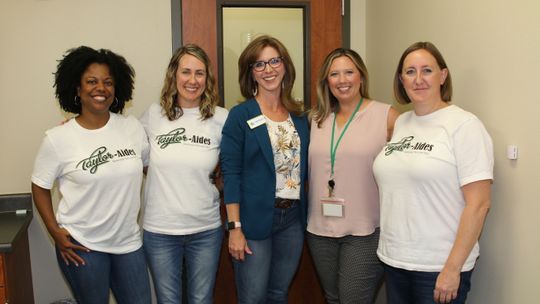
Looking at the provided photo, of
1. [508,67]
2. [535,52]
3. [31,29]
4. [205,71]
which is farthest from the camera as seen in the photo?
[31,29]

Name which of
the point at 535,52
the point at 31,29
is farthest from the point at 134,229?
the point at 535,52

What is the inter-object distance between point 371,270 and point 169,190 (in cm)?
91

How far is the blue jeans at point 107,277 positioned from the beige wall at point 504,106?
1.38 m

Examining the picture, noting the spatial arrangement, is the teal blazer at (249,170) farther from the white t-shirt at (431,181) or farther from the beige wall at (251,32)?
the beige wall at (251,32)

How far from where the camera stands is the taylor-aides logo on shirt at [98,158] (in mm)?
1784

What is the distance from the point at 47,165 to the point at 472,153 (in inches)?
62.2

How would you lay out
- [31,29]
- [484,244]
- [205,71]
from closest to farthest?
[484,244], [205,71], [31,29]

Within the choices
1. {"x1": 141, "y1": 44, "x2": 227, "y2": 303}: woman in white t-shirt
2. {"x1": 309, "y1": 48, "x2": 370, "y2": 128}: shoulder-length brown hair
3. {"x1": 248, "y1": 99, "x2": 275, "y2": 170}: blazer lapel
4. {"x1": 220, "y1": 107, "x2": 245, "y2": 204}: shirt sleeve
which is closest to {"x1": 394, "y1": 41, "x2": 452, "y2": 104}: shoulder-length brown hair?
{"x1": 309, "y1": 48, "x2": 370, "y2": 128}: shoulder-length brown hair

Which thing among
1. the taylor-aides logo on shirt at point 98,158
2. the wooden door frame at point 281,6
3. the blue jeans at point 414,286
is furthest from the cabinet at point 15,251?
the blue jeans at point 414,286

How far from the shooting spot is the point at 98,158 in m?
1.81

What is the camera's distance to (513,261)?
154cm

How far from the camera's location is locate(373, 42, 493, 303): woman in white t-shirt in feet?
4.75

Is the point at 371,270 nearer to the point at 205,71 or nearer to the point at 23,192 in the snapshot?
the point at 205,71

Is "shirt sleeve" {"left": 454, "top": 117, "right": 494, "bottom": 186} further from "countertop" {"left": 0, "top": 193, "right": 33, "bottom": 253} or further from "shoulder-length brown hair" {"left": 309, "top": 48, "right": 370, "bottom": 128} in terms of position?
"countertop" {"left": 0, "top": 193, "right": 33, "bottom": 253}
